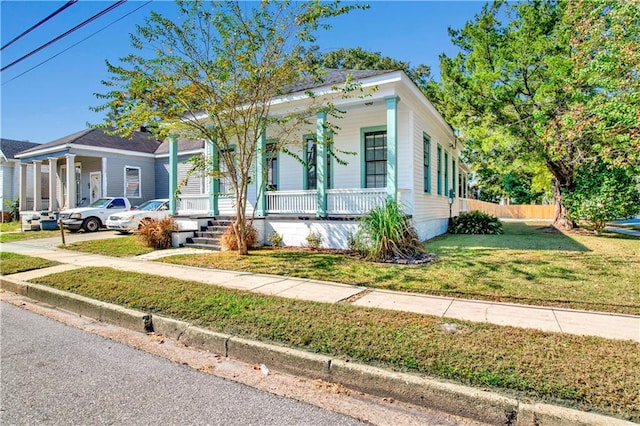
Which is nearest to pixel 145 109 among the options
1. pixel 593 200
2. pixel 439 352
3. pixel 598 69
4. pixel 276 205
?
pixel 276 205

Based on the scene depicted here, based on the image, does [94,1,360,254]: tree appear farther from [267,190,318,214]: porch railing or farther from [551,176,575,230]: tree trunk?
[551,176,575,230]: tree trunk

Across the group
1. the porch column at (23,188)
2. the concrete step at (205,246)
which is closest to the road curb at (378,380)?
the concrete step at (205,246)

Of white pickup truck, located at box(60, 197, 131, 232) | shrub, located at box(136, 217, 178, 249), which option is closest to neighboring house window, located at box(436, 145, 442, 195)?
shrub, located at box(136, 217, 178, 249)

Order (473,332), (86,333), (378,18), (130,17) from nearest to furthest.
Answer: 1. (473,332)
2. (86,333)
3. (130,17)
4. (378,18)

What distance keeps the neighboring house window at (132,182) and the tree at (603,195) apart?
22162mm

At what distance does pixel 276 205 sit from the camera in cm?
1158

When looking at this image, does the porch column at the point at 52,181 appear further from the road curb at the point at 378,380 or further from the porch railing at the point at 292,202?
the road curb at the point at 378,380

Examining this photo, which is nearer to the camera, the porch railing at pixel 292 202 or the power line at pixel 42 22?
the power line at pixel 42 22

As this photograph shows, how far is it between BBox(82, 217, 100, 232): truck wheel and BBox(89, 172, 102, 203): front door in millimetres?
5408

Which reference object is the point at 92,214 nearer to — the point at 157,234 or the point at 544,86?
the point at 157,234

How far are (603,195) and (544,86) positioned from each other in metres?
4.46

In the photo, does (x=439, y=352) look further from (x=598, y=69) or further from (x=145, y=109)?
(x=598, y=69)

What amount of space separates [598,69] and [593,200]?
6391mm

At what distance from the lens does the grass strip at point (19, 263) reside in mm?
8109
